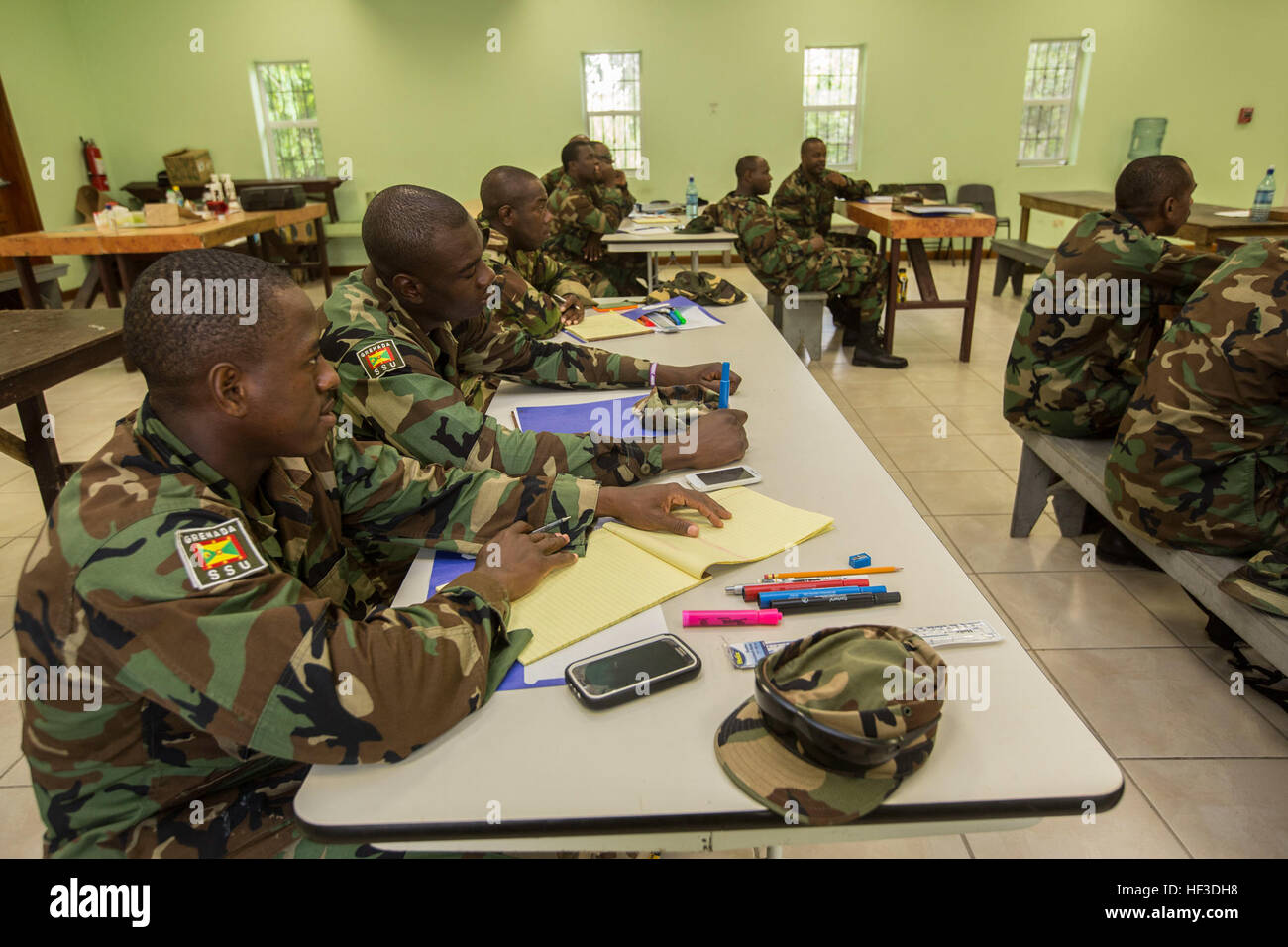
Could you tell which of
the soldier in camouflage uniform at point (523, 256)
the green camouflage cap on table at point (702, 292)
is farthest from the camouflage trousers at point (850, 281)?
the soldier in camouflage uniform at point (523, 256)

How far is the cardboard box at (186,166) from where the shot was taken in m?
8.08

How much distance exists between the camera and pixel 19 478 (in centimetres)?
381

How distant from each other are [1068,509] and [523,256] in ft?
7.54

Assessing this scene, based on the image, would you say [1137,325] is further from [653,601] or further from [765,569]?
[653,601]

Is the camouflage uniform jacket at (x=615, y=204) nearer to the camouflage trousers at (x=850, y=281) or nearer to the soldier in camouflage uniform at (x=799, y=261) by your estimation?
the soldier in camouflage uniform at (x=799, y=261)

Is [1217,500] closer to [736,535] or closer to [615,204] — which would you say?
[736,535]

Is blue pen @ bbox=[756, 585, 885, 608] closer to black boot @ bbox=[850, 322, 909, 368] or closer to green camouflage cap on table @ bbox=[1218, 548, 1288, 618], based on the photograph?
green camouflage cap on table @ bbox=[1218, 548, 1288, 618]

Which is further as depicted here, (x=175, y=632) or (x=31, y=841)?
(x=31, y=841)

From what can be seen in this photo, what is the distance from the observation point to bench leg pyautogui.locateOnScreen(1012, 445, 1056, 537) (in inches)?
113

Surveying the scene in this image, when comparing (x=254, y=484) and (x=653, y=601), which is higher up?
(x=254, y=484)

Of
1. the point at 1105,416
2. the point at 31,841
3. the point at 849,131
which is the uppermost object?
the point at 849,131

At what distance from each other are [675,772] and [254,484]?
0.71 meters
